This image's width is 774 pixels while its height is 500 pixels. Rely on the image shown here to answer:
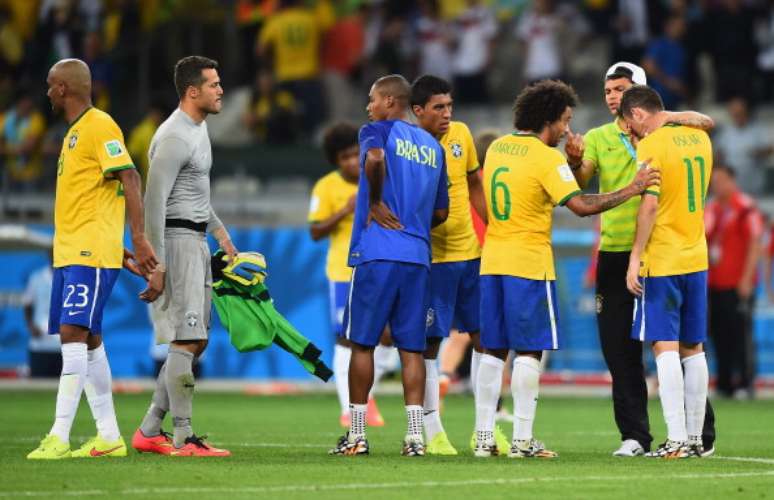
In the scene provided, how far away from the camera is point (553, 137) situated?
34.7 ft

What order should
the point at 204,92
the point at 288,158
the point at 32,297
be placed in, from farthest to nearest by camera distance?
the point at 288,158 < the point at 32,297 < the point at 204,92

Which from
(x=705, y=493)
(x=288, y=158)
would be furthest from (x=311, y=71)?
(x=705, y=493)

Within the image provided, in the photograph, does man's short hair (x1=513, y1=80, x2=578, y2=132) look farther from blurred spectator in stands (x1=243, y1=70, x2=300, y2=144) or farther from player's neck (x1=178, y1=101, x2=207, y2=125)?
blurred spectator in stands (x1=243, y1=70, x2=300, y2=144)

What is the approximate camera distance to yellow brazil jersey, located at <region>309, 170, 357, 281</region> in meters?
14.4

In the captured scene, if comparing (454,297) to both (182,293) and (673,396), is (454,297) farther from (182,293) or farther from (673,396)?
(182,293)

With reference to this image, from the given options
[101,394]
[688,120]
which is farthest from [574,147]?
[101,394]

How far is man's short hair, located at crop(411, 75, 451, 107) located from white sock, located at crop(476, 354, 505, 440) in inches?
69.6

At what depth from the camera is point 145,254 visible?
33.3 feet

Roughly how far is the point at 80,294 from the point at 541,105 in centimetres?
308

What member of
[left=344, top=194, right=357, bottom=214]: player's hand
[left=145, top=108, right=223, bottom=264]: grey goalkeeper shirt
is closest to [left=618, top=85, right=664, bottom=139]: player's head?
[left=145, top=108, right=223, bottom=264]: grey goalkeeper shirt

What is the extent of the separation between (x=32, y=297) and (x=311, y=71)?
6.33 metres

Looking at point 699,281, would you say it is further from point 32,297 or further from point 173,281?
point 32,297

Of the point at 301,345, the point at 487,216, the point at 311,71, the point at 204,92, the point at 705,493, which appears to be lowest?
the point at 705,493

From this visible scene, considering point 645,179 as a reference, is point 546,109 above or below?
above
